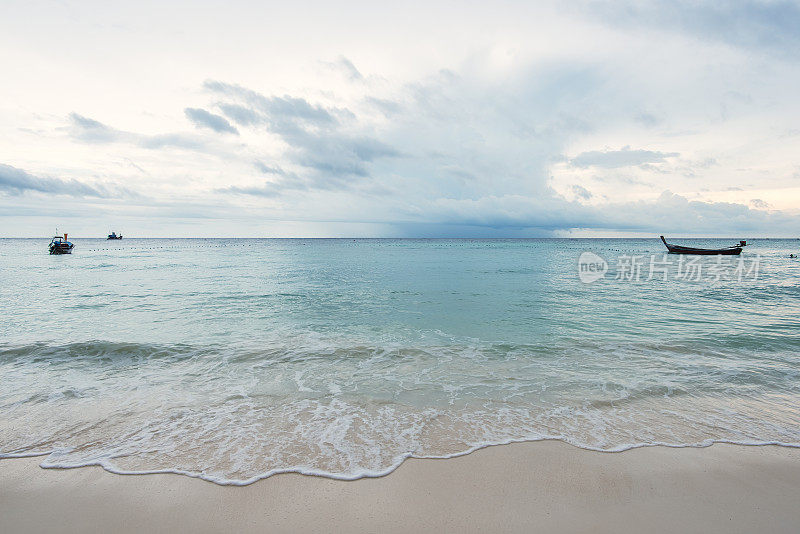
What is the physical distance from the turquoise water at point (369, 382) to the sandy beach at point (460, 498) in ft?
1.17

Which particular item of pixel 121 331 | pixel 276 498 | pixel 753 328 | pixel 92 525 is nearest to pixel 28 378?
pixel 121 331

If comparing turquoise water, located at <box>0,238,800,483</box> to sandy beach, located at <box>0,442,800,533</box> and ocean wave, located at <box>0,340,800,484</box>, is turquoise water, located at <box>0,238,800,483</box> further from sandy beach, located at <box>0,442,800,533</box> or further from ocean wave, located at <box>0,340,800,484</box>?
sandy beach, located at <box>0,442,800,533</box>

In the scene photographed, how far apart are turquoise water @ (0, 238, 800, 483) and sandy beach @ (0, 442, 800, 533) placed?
1.17 ft

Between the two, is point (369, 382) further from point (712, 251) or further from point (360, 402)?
point (712, 251)

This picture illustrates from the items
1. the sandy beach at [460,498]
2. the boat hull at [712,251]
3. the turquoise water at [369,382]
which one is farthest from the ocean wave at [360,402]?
the boat hull at [712,251]

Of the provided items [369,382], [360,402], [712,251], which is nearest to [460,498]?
[360,402]

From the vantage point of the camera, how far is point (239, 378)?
29.3ft

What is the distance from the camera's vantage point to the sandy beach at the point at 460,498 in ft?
13.3

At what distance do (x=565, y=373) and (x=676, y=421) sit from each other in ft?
9.06

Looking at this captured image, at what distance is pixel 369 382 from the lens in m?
8.66

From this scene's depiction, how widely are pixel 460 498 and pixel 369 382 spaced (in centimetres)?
446

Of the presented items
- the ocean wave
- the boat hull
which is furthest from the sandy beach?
Result: the boat hull

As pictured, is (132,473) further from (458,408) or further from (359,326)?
(359,326)

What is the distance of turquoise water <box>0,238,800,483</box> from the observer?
19.1ft
